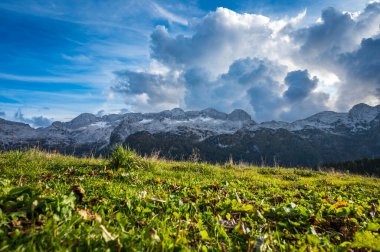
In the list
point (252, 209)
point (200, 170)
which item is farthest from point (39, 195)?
point (200, 170)

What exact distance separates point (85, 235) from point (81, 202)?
211 cm

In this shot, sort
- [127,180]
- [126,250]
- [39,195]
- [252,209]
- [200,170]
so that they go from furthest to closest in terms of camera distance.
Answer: [200,170] → [127,180] → [252,209] → [39,195] → [126,250]

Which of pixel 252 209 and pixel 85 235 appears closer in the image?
pixel 85 235

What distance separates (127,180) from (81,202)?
4.47 metres

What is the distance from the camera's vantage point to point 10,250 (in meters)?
3.05

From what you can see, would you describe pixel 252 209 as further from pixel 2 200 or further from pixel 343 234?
pixel 2 200

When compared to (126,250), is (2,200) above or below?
above

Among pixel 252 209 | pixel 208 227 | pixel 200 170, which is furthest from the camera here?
pixel 200 170

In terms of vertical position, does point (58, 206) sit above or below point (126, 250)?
above

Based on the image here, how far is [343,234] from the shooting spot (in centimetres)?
525

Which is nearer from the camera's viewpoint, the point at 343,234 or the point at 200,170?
the point at 343,234

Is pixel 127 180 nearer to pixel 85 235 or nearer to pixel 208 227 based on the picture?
pixel 208 227

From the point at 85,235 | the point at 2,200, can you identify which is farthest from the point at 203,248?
the point at 2,200

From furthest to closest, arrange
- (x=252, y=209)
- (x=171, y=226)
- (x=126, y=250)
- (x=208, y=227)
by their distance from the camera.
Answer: (x=252, y=209) → (x=208, y=227) → (x=171, y=226) → (x=126, y=250)
